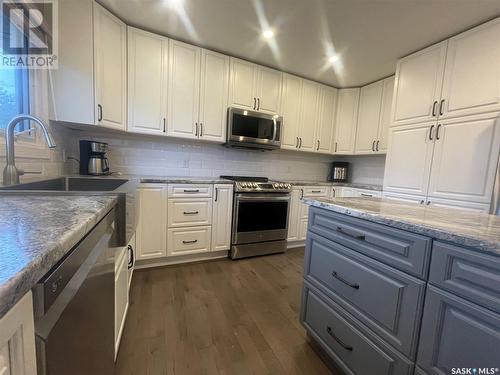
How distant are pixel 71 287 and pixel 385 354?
1.20 meters

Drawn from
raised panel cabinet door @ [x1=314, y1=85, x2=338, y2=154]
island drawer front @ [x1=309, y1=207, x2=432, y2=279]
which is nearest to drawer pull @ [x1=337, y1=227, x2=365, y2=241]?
island drawer front @ [x1=309, y1=207, x2=432, y2=279]

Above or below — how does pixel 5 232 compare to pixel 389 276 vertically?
above

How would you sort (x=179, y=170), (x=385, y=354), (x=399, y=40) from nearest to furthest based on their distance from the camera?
(x=385, y=354) → (x=399, y=40) → (x=179, y=170)

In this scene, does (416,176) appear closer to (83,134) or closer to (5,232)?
(5,232)

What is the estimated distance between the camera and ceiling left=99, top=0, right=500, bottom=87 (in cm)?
183

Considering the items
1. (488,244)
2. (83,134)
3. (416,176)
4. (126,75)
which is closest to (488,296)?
(488,244)

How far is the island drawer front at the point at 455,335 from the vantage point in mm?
683

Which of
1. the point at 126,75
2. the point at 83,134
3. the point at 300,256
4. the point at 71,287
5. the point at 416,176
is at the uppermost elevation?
the point at 126,75

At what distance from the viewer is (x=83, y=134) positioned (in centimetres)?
240

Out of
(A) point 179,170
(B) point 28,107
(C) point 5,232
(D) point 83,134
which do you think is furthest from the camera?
(A) point 179,170

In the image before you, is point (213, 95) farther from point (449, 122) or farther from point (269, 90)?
point (449, 122)

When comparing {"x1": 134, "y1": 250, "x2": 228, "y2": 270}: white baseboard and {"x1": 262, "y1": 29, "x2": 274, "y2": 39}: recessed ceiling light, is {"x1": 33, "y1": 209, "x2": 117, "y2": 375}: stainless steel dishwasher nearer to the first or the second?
{"x1": 134, "y1": 250, "x2": 228, "y2": 270}: white baseboard

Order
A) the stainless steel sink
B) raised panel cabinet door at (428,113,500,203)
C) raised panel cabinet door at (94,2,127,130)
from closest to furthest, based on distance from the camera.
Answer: the stainless steel sink < raised panel cabinet door at (428,113,500,203) < raised panel cabinet door at (94,2,127,130)

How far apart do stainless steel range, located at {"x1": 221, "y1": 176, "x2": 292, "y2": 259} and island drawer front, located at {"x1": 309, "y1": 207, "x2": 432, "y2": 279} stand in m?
1.39
